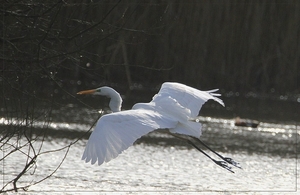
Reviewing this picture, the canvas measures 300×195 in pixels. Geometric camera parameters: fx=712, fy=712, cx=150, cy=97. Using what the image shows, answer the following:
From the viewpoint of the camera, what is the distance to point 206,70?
19.2 m

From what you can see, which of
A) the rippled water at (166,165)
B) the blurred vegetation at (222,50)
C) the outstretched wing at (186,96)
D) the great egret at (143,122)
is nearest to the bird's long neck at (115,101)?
the great egret at (143,122)

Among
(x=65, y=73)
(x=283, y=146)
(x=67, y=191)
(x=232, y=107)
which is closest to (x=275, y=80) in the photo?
(x=232, y=107)

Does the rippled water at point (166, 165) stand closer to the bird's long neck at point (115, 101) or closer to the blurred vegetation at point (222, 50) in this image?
the bird's long neck at point (115, 101)

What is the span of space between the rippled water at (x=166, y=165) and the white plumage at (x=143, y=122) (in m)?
1.04

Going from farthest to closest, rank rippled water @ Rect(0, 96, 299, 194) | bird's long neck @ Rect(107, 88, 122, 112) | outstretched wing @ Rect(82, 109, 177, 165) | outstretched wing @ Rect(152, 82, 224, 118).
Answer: rippled water @ Rect(0, 96, 299, 194), bird's long neck @ Rect(107, 88, 122, 112), outstretched wing @ Rect(152, 82, 224, 118), outstretched wing @ Rect(82, 109, 177, 165)

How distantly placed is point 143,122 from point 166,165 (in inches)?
167

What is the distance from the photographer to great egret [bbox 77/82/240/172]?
208 inches

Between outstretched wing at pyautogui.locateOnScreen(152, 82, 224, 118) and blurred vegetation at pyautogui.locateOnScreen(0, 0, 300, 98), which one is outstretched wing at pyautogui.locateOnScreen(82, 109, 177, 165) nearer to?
outstretched wing at pyautogui.locateOnScreen(152, 82, 224, 118)

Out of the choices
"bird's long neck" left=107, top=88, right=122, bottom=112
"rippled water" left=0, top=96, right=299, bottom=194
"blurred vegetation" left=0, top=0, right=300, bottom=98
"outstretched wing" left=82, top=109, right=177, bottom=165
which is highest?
"blurred vegetation" left=0, top=0, right=300, bottom=98

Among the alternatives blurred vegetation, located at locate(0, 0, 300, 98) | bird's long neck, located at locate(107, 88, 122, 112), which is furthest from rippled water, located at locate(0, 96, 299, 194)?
blurred vegetation, located at locate(0, 0, 300, 98)

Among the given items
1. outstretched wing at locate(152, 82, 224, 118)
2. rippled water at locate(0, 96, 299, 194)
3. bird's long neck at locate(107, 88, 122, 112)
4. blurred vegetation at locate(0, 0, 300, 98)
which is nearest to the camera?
outstretched wing at locate(152, 82, 224, 118)

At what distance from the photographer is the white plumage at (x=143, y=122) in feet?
17.4

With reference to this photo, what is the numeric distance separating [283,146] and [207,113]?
3527mm

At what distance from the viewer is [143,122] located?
5.89m
